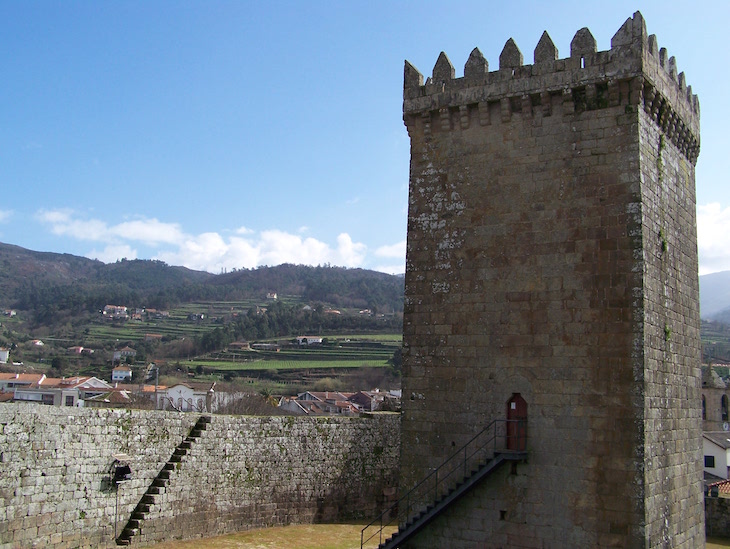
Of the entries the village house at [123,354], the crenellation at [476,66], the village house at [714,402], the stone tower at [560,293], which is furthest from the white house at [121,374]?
the crenellation at [476,66]

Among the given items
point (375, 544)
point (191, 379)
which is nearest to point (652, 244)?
point (375, 544)

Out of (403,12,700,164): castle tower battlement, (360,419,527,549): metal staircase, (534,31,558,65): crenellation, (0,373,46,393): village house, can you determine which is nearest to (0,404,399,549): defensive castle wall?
(360,419,527,549): metal staircase

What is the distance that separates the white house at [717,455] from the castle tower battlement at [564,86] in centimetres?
2525

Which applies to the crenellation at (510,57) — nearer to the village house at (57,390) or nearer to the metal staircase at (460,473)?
the metal staircase at (460,473)

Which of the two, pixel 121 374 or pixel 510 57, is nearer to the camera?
pixel 510 57

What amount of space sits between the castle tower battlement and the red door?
185 inches

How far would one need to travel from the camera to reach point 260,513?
17047 millimetres

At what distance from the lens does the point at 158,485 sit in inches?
590

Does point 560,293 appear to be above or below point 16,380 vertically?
above

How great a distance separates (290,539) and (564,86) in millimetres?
11447

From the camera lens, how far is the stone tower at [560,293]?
10.4 meters

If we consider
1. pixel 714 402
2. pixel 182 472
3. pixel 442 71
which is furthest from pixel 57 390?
pixel 442 71

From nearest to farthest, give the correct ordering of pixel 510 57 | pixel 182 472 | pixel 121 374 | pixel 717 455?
pixel 510 57 < pixel 182 472 < pixel 717 455 < pixel 121 374

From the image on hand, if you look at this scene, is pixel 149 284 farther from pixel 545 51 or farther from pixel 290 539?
pixel 545 51
